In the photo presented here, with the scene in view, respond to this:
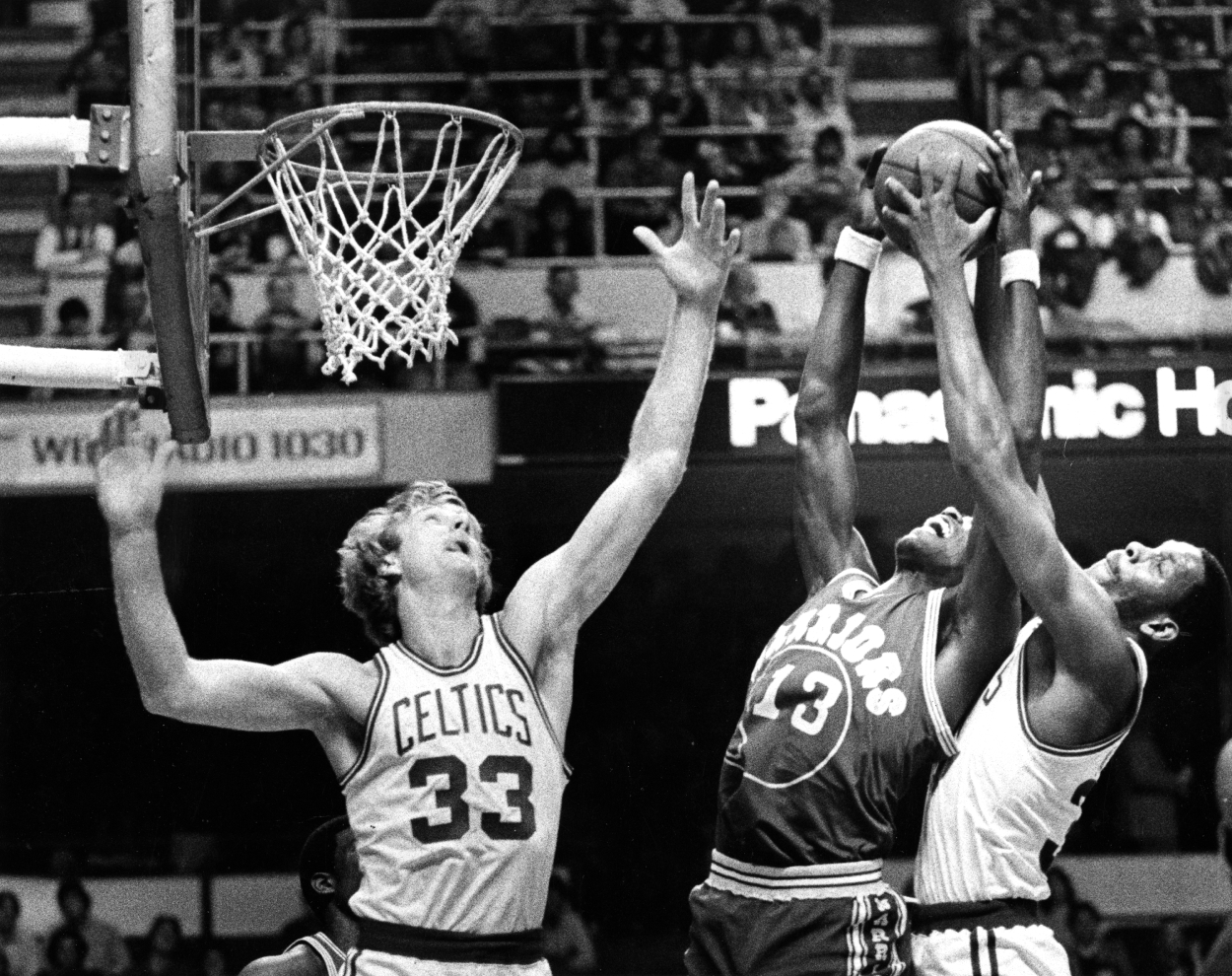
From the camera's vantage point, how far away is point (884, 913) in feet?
12.6

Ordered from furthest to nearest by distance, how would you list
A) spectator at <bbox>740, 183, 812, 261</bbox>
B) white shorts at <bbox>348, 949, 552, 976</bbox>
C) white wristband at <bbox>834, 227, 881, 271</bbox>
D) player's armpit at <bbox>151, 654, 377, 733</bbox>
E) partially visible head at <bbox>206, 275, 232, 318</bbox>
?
spectator at <bbox>740, 183, 812, 261</bbox>, partially visible head at <bbox>206, 275, 232, 318</bbox>, white wristband at <bbox>834, 227, 881, 271</bbox>, white shorts at <bbox>348, 949, 552, 976</bbox>, player's armpit at <bbox>151, 654, 377, 733</bbox>

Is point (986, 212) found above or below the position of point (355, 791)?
above

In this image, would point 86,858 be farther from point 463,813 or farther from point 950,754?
point 950,754

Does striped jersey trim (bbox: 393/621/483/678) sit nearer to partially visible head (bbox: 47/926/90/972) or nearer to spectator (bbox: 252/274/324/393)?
spectator (bbox: 252/274/324/393)

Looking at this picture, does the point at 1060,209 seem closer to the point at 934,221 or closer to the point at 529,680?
the point at 934,221

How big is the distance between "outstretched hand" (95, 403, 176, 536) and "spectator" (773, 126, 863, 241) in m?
5.87

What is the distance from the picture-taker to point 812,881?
3.86m

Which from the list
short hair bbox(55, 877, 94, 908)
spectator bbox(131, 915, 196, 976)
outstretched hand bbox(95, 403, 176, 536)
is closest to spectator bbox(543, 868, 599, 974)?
spectator bbox(131, 915, 196, 976)

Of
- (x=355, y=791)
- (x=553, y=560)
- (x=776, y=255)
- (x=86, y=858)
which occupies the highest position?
(x=776, y=255)

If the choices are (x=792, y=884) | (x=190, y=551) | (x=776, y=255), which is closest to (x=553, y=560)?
(x=792, y=884)

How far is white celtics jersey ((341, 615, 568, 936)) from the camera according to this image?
3803mm

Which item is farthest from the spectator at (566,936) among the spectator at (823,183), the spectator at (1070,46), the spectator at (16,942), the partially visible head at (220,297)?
the spectator at (1070,46)

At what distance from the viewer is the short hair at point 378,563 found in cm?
418

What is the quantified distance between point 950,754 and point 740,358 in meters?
4.18
